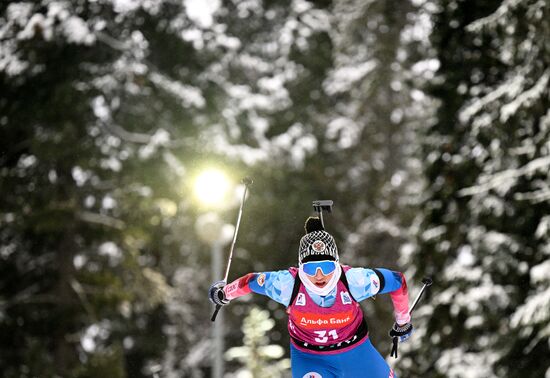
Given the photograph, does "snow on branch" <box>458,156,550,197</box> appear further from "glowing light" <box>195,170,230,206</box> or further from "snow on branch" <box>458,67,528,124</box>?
"glowing light" <box>195,170,230,206</box>

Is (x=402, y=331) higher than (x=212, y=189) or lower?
lower

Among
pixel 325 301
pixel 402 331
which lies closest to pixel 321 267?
pixel 325 301

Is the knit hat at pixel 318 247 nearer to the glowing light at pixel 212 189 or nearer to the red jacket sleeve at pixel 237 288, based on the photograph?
the red jacket sleeve at pixel 237 288

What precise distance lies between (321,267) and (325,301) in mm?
261

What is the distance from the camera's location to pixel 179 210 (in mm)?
20625

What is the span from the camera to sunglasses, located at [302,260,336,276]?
4.48 metres

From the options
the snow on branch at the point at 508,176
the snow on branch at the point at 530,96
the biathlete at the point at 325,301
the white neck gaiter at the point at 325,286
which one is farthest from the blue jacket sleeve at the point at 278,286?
the snow on branch at the point at 530,96

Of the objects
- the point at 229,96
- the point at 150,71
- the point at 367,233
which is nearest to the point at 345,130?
the point at 367,233

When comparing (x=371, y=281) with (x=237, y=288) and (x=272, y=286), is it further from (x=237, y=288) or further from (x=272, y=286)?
(x=237, y=288)

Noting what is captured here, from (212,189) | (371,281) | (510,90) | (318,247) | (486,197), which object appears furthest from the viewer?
(486,197)

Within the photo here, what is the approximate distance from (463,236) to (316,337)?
940cm

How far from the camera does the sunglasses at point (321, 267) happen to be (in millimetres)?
4477

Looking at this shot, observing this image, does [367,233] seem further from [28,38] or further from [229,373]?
[28,38]

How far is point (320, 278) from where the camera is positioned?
177 inches
